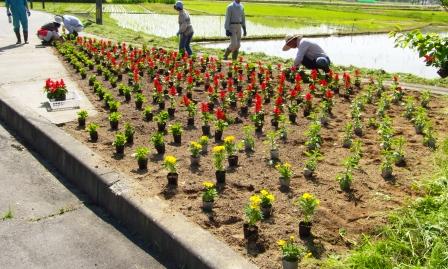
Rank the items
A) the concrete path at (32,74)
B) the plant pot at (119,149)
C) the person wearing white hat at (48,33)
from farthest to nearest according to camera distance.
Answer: the person wearing white hat at (48,33) → the concrete path at (32,74) → the plant pot at (119,149)

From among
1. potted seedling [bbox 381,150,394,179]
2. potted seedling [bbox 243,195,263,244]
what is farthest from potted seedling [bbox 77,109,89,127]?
potted seedling [bbox 381,150,394,179]

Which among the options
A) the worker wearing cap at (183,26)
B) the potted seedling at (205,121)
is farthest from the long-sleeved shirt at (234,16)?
the potted seedling at (205,121)

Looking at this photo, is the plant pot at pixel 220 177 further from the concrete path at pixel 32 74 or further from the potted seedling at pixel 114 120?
the concrete path at pixel 32 74

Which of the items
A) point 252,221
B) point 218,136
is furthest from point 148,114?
point 252,221

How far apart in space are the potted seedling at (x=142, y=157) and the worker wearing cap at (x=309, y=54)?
6.16 metres

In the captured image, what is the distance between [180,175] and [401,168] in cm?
242

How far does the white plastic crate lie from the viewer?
7477mm

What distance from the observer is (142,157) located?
5.05m

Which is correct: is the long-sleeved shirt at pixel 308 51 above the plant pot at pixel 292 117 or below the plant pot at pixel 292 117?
above

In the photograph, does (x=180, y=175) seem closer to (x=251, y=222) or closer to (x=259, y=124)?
(x=251, y=222)

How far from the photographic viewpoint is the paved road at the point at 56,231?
12.0 ft

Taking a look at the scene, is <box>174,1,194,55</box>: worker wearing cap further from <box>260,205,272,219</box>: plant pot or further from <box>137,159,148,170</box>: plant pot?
<box>260,205,272,219</box>: plant pot

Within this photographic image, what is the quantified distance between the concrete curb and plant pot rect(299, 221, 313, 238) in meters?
0.64

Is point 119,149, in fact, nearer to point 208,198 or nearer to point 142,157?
point 142,157
